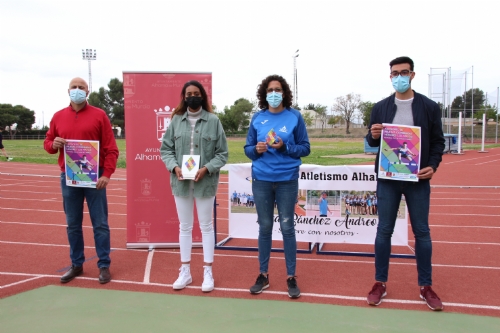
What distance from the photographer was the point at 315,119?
98.1 metres

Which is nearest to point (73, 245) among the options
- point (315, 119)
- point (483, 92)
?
point (483, 92)

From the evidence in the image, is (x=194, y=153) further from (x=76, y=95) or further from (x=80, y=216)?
(x=80, y=216)

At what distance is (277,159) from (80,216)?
230cm

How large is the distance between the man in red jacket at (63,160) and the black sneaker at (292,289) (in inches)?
76.4

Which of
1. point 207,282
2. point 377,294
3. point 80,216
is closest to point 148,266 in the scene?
point 80,216

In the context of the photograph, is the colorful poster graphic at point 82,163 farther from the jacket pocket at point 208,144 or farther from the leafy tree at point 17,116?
the leafy tree at point 17,116

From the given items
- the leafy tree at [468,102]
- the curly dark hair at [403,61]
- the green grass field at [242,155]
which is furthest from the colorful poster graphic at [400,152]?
the leafy tree at [468,102]

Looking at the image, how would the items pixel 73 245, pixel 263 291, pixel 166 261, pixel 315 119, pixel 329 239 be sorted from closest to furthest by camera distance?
pixel 263 291 → pixel 73 245 → pixel 166 261 → pixel 329 239 → pixel 315 119

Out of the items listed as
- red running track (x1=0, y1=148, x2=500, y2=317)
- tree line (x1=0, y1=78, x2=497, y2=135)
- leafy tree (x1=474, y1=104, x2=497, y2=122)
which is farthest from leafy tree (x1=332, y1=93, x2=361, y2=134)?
red running track (x1=0, y1=148, x2=500, y2=317)

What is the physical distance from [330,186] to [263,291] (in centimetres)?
196

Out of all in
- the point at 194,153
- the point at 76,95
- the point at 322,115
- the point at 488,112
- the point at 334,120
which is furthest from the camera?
the point at 322,115

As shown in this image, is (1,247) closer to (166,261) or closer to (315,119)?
(166,261)

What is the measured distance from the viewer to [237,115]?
86.1 m

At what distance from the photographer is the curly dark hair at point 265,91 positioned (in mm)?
4188
